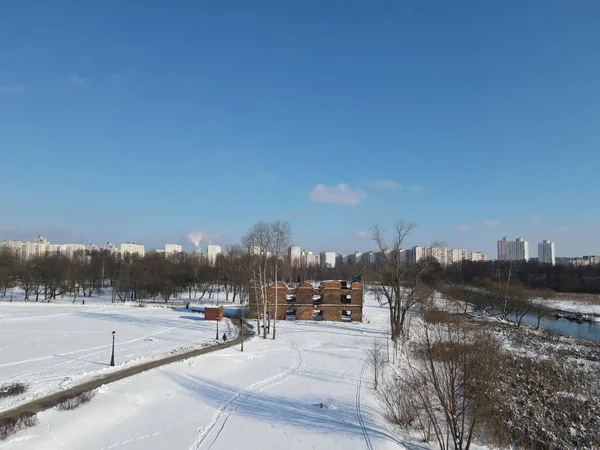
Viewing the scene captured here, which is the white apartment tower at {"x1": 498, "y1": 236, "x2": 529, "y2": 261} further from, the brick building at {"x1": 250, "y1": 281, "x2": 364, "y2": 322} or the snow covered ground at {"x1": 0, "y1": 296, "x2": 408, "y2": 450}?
the snow covered ground at {"x1": 0, "y1": 296, "x2": 408, "y2": 450}

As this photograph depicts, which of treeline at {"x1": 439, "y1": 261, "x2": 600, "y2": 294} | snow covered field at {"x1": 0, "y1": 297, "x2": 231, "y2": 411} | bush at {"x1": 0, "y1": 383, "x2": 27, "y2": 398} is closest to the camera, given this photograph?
bush at {"x1": 0, "y1": 383, "x2": 27, "y2": 398}

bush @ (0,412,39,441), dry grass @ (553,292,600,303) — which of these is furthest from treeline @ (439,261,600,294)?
bush @ (0,412,39,441)

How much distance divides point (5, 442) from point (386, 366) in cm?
2015

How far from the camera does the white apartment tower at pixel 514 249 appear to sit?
169875mm

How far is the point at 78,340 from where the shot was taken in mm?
28547

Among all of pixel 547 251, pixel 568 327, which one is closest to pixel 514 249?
pixel 547 251

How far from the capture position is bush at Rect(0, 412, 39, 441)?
1135 cm

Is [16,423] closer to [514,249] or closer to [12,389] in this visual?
[12,389]

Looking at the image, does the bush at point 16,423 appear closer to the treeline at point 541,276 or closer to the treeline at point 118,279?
the treeline at point 118,279

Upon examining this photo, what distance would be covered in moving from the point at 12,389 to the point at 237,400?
8426 millimetres

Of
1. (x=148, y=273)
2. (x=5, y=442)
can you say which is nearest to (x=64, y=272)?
(x=148, y=273)

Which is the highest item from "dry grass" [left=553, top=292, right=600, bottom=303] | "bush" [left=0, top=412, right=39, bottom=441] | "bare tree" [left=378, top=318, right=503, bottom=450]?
"bare tree" [left=378, top=318, right=503, bottom=450]

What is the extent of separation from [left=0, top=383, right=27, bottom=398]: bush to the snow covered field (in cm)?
31

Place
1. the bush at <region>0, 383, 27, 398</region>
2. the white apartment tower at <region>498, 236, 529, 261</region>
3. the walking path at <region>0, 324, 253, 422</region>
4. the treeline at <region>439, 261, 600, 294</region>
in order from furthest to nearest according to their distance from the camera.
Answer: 1. the white apartment tower at <region>498, 236, 529, 261</region>
2. the treeline at <region>439, 261, 600, 294</region>
3. the bush at <region>0, 383, 27, 398</region>
4. the walking path at <region>0, 324, 253, 422</region>
